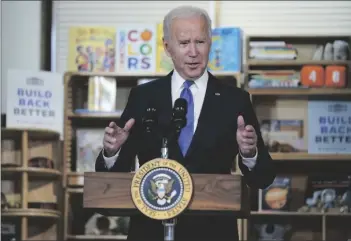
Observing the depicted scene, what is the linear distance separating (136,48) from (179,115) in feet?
10.7

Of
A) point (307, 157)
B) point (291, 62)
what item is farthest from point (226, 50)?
point (307, 157)

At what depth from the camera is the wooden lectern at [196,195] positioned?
1.93 meters

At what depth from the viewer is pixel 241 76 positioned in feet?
17.3

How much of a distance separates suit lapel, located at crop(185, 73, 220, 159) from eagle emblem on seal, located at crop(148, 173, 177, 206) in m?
0.19

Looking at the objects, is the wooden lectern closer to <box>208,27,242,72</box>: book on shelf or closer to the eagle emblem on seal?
the eagle emblem on seal

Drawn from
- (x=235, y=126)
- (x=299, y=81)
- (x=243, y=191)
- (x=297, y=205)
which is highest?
(x=299, y=81)

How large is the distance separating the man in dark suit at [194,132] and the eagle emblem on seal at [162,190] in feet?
0.46

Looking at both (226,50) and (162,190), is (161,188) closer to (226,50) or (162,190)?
(162,190)

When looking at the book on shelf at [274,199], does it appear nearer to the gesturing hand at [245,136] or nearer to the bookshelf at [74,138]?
the bookshelf at [74,138]

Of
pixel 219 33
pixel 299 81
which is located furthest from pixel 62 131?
pixel 299 81

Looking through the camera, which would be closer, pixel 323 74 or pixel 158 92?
pixel 158 92

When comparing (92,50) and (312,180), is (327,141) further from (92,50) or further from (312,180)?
(92,50)

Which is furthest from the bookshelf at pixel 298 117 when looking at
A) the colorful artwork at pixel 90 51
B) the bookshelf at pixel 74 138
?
the colorful artwork at pixel 90 51

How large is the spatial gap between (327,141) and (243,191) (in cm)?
326
